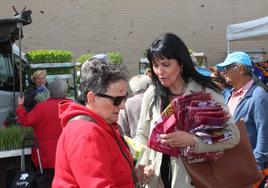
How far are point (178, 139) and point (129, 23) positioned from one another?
37.5 feet

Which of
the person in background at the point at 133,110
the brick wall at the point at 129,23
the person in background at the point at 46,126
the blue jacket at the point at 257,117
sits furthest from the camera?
→ the brick wall at the point at 129,23

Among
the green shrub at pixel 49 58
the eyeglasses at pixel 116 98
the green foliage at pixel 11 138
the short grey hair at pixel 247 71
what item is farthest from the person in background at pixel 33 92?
the eyeglasses at pixel 116 98

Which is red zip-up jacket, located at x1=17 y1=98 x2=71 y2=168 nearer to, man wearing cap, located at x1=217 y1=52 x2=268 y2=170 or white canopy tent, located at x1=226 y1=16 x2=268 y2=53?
man wearing cap, located at x1=217 y1=52 x2=268 y2=170

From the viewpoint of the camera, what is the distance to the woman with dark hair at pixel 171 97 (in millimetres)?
2293

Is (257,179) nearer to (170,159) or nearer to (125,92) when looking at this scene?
(170,159)

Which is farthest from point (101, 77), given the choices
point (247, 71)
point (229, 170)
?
point (247, 71)

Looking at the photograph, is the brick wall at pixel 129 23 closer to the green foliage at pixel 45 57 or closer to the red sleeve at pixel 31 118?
the green foliage at pixel 45 57

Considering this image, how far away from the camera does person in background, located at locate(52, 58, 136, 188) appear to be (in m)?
1.70

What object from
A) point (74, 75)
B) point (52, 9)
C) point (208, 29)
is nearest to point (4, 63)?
point (74, 75)

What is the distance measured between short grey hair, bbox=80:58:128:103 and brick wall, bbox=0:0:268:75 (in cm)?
1075

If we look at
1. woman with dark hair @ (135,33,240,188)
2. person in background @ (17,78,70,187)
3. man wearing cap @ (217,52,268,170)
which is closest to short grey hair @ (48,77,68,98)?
person in background @ (17,78,70,187)

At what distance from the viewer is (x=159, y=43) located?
8.07 ft

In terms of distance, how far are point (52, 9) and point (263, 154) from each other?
34.8 ft

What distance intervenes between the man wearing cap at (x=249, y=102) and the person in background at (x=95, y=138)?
4.58 ft
